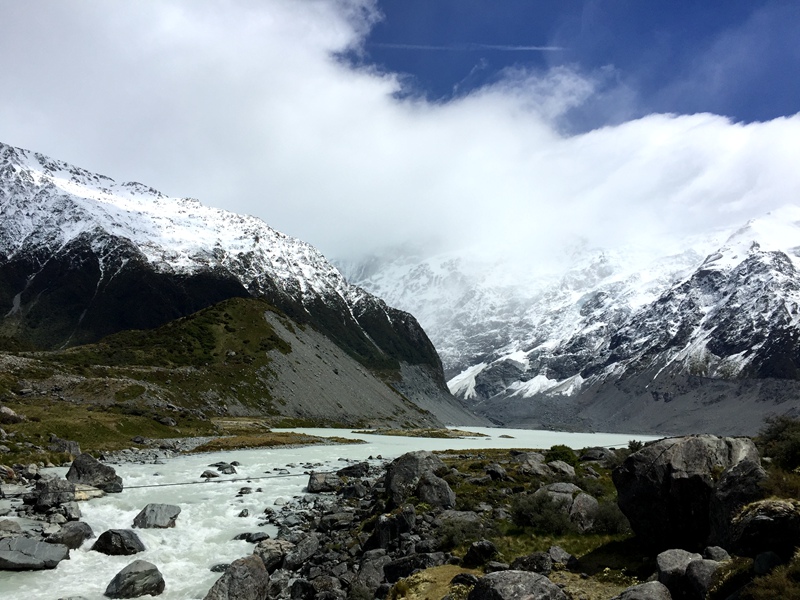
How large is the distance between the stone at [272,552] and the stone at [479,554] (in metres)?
10.4

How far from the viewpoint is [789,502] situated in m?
14.7

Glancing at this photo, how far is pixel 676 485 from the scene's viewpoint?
804 inches

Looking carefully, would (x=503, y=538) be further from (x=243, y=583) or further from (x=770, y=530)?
(x=770, y=530)

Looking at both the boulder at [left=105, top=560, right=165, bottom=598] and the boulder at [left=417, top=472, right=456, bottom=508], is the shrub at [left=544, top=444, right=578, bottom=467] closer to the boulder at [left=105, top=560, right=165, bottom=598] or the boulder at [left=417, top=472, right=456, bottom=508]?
the boulder at [left=417, top=472, right=456, bottom=508]

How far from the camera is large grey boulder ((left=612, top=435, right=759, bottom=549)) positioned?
19.9 metres

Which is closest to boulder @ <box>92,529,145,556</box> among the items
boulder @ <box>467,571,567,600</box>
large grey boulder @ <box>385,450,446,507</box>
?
large grey boulder @ <box>385,450,446,507</box>

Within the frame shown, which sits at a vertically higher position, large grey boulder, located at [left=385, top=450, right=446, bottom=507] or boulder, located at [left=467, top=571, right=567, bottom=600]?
large grey boulder, located at [left=385, top=450, right=446, bottom=507]

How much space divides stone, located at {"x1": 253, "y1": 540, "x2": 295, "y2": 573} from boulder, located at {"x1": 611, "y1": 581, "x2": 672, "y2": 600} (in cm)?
1815

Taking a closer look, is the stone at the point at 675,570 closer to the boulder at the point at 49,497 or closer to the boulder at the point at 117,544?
Result: the boulder at the point at 117,544

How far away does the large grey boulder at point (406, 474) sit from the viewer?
36469 millimetres

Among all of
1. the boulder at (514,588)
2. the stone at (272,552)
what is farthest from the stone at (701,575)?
the stone at (272,552)

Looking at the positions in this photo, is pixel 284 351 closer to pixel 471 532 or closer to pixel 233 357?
pixel 233 357

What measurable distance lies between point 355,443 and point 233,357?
201 feet

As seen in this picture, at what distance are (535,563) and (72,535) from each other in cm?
2337
